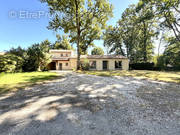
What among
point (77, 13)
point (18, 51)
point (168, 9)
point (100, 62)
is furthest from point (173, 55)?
point (18, 51)

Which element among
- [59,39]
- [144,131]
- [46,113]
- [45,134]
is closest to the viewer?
[45,134]

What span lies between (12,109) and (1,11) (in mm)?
13429

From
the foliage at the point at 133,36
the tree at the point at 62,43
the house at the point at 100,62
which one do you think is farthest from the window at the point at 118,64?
the tree at the point at 62,43

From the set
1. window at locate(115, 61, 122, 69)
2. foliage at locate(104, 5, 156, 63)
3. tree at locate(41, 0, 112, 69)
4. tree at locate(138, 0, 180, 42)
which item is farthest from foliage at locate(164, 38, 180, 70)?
tree at locate(41, 0, 112, 69)

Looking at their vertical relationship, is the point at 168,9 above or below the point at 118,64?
above

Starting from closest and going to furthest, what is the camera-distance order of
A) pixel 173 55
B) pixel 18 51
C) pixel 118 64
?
pixel 18 51 < pixel 118 64 < pixel 173 55

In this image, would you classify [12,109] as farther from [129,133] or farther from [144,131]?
[144,131]

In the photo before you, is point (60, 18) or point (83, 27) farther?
point (83, 27)

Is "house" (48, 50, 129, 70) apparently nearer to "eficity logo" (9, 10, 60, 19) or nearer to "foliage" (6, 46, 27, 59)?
"foliage" (6, 46, 27, 59)

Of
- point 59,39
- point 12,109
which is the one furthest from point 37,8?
point 59,39

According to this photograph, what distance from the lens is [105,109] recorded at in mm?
2277

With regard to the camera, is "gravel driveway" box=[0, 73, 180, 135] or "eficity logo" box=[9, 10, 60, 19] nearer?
"gravel driveway" box=[0, 73, 180, 135]

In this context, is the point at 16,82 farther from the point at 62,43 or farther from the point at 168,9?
the point at 62,43

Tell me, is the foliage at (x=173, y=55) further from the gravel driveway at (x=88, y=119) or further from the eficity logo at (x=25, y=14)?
the eficity logo at (x=25, y=14)
